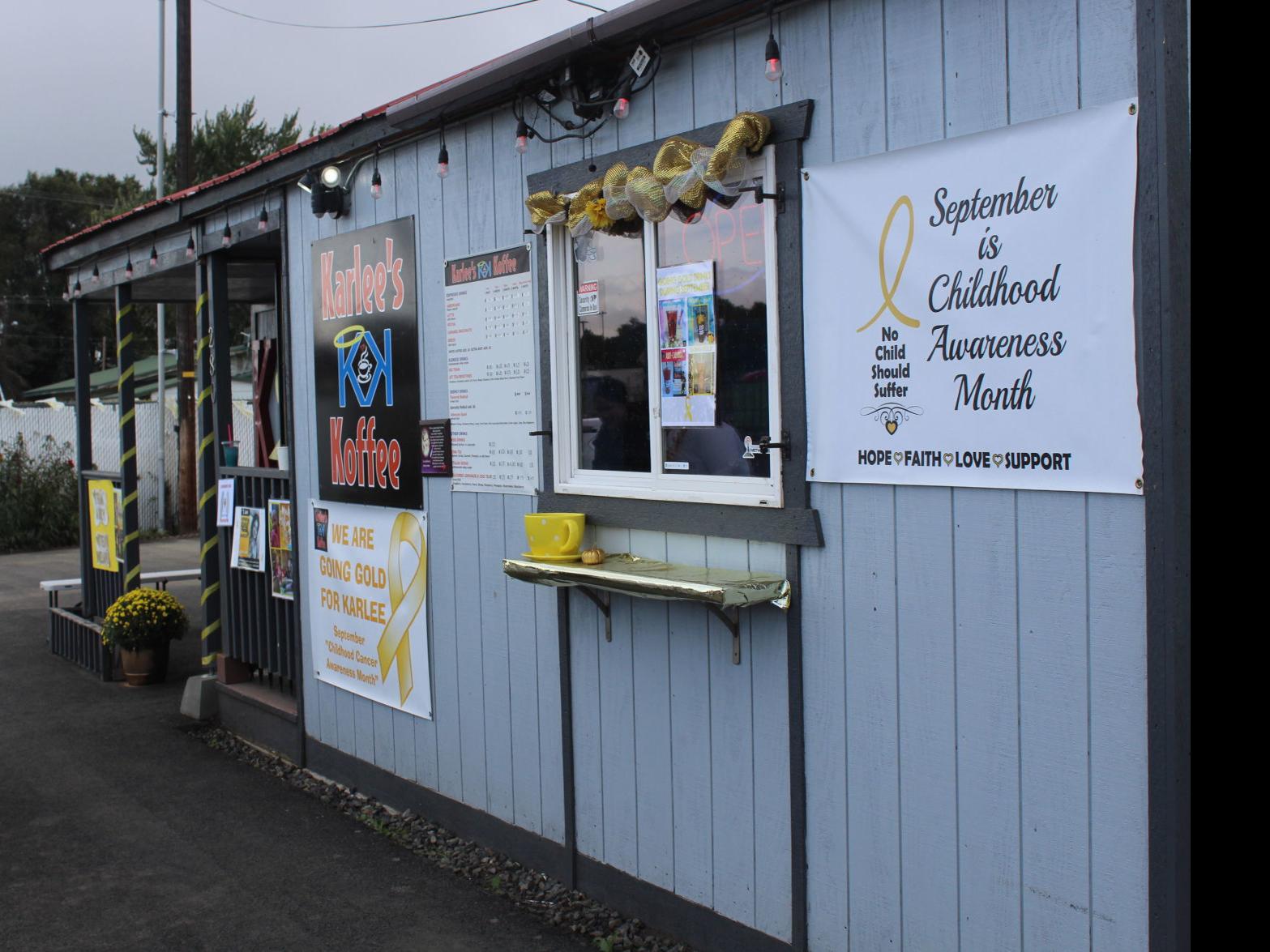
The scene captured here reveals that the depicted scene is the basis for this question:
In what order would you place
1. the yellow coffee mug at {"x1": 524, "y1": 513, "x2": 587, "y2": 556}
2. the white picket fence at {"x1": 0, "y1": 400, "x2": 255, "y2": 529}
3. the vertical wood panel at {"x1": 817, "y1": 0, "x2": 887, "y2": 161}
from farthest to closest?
the white picket fence at {"x1": 0, "y1": 400, "x2": 255, "y2": 529} → the yellow coffee mug at {"x1": 524, "y1": 513, "x2": 587, "y2": 556} → the vertical wood panel at {"x1": 817, "y1": 0, "x2": 887, "y2": 161}

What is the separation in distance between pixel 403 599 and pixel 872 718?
297 cm

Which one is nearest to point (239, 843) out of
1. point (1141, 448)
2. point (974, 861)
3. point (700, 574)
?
point (700, 574)

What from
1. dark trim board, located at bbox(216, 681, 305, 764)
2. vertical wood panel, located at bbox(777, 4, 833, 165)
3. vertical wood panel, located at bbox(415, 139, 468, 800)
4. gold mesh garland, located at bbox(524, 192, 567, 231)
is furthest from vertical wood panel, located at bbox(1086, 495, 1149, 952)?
dark trim board, located at bbox(216, 681, 305, 764)

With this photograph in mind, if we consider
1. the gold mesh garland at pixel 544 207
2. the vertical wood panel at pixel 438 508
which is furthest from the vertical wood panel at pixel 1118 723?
the vertical wood panel at pixel 438 508

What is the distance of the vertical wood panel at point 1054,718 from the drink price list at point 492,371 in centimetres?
233

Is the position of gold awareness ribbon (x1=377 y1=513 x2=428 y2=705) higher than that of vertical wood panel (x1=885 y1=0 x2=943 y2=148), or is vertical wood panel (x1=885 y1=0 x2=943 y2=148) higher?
vertical wood panel (x1=885 y1=0 x2=943 y2=148)

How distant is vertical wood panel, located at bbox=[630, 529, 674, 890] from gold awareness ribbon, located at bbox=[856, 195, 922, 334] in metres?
1.28

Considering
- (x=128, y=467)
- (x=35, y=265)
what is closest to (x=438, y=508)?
(x=128, y=467)

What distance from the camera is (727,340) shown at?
405cm

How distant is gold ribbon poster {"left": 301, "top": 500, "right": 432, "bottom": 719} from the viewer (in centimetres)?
581

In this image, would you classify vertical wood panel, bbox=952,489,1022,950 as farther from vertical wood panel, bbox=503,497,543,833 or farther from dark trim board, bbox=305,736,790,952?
vertical wood panel, bbox=503,497,543,833

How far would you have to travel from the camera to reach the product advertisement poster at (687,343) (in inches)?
162

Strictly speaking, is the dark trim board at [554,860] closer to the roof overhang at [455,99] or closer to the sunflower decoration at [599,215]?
the sunflower decoration at [599,215]

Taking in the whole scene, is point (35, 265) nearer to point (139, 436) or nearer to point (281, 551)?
point (139, 436)
